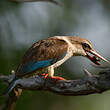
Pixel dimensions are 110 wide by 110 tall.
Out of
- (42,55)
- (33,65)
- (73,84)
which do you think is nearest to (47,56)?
(42,55)

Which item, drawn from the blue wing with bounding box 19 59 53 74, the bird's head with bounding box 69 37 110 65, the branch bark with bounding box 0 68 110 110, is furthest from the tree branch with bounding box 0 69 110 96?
the bird's head with bounding box 69 37 110 65

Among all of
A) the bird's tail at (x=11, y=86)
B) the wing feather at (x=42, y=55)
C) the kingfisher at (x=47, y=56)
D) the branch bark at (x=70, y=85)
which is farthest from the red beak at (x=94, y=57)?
the bird's tail at (x=11, y=86)

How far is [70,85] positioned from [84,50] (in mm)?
1611

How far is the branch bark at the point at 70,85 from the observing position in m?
6.16

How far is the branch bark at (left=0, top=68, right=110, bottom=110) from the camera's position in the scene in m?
6.16

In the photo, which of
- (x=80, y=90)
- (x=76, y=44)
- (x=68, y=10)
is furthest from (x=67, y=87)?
(x=68, y=10)

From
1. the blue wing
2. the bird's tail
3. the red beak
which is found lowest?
the bird's tail

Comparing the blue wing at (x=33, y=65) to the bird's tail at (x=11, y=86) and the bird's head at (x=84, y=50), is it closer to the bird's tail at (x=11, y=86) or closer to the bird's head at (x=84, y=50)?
the bird's tail at (x=11, y=86)

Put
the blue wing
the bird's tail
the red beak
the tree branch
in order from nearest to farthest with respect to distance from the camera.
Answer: the tree branch
the bird's tail
the blue wing
the red beak

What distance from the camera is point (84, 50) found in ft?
25.9

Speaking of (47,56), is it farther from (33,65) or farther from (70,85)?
(70,85)

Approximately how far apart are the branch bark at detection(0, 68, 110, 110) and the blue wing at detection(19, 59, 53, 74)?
159 millimetres

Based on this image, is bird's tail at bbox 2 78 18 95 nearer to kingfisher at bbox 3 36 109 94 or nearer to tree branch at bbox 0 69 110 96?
kingfisher at bbox 3 36 109 94

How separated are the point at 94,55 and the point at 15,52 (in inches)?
131
